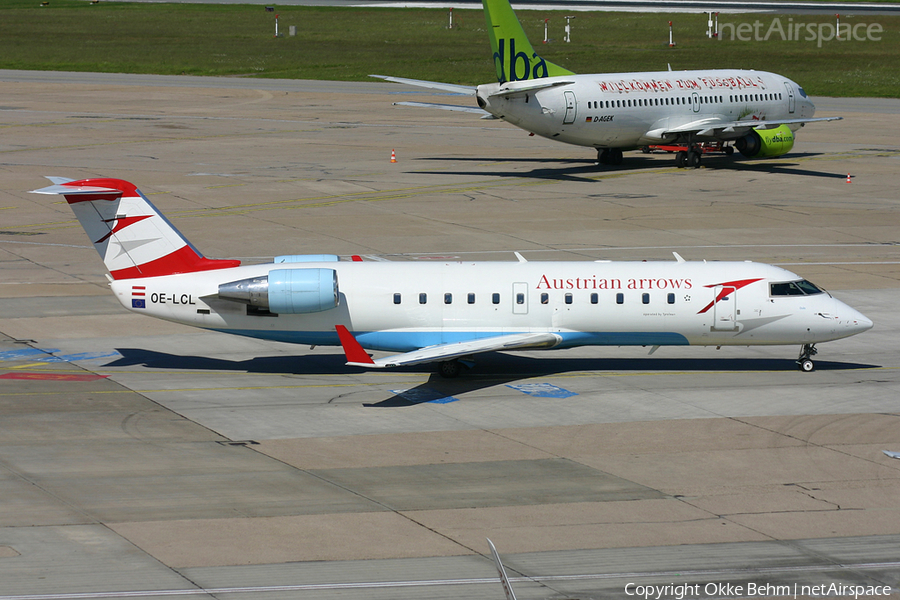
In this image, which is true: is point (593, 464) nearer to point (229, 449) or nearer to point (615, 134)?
point (229, 449)

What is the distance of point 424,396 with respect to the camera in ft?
95.8

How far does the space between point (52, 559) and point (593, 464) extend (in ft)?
36.3

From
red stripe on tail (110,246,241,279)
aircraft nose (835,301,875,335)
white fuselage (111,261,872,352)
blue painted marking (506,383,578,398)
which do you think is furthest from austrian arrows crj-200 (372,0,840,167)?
blue painted marking (506,383,578,398)

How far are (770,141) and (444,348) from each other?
42028 millimetres

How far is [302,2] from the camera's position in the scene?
182000 mm

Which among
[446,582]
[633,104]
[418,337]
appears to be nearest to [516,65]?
[633,104]

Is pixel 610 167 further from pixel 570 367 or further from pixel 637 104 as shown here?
pixel 570 367

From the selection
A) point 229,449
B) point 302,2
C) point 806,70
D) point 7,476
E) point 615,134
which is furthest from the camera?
point 302,2

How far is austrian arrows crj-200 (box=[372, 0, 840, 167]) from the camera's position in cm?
6053

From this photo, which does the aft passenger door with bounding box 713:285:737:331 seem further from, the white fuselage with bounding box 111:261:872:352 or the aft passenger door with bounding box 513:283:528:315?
the aft passenger door with bounding box 513:283:528:315

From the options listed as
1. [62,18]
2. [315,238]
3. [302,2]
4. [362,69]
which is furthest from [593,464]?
[302,2]

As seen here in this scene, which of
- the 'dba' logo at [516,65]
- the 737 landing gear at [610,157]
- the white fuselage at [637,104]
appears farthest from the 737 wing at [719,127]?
the 'dba' logo at [516,65]

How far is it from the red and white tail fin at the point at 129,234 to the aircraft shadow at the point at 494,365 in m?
2.97

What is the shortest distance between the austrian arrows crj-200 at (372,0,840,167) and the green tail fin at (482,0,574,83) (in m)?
0.05
